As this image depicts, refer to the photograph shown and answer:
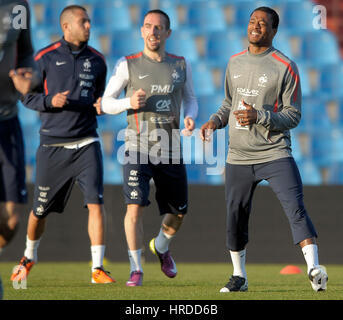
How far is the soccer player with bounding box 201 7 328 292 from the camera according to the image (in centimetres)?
584

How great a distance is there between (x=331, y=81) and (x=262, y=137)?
9349 millimetres

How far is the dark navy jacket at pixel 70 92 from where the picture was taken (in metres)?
6.97

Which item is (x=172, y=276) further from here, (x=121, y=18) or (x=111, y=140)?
(x=121, y=18)

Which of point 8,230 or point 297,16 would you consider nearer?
point 8,230

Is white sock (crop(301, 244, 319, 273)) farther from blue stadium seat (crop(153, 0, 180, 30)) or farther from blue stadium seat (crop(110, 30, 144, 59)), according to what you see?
blue stadium seat (crop(153, 0, 180, 30))

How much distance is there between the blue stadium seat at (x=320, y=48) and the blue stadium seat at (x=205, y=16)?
174 centimetres

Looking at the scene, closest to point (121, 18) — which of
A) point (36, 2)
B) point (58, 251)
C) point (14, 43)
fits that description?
point (36, 2)

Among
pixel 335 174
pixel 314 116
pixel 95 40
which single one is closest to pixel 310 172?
pixel 335 174

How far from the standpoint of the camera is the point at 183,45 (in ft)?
49.7

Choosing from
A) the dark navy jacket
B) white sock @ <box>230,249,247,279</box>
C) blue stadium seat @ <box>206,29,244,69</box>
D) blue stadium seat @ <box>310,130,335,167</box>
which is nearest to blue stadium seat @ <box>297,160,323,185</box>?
blue stadium seat @ <box>310,130,335,167</box>

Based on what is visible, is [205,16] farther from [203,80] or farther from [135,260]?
[135,260]

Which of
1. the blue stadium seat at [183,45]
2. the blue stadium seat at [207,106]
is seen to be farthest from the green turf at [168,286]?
the blue stadium seat at [183,45]

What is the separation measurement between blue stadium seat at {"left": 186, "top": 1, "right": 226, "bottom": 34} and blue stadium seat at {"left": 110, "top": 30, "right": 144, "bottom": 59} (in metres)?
1.33

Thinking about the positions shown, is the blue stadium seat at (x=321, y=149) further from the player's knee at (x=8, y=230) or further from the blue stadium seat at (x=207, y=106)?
the player's knee at (x=8, y=230)
